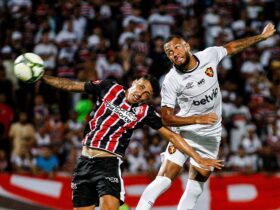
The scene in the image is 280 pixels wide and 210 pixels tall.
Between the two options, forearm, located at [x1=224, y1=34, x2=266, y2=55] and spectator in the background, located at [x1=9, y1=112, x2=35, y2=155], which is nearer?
forearm, located at [x1=224, y1=34, x2=266, y2=55]

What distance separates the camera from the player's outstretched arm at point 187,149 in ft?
26.8

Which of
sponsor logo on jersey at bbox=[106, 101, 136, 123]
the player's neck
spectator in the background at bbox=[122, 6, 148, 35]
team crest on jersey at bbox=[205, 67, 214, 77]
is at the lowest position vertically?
sponsor logo on jersey at bbox=[106, 101, 136, 123]

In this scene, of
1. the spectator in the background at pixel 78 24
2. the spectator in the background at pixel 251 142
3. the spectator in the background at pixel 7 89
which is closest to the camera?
the spectator in the background at pixel 251 142

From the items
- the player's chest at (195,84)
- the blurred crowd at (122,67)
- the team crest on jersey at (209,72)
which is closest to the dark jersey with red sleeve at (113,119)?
the player's chest at (195,84)

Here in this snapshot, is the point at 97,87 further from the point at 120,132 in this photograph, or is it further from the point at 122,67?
the point at 122,67

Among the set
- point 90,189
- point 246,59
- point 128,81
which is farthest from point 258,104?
point 90,189

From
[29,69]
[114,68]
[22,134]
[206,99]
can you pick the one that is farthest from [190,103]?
[114,68]

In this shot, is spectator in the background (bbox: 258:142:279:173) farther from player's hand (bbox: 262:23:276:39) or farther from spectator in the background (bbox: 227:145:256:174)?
player's hand (bbox: 262:23:276:39)

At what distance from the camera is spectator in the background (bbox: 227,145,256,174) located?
1348cm

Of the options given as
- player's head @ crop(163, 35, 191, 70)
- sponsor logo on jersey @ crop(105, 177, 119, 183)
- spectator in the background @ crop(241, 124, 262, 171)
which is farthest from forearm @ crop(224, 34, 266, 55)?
spectator in the background @ crop(241, 124, 262, 171)

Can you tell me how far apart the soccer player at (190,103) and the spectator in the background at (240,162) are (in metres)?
4.15

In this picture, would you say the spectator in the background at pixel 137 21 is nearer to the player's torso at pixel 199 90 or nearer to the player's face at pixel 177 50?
the player's torso at pixel 199 90

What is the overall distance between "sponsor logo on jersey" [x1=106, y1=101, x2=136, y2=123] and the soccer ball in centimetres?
83

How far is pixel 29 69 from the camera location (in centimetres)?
816
